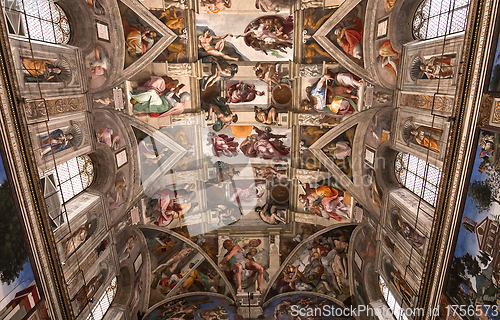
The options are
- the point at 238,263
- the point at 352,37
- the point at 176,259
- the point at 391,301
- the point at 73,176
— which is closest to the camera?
the point at 73,176

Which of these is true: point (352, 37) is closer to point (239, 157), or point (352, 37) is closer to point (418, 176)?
point (418, 176)

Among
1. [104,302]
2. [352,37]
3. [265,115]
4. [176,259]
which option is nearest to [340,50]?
[352,37]

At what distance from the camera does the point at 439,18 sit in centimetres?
806

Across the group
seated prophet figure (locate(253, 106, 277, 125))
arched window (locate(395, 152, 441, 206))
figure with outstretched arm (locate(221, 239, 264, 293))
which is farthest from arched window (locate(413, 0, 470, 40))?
figure with outstretched arm (locate(221, 239, 264, 293))

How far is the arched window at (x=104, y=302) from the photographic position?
10.2 m

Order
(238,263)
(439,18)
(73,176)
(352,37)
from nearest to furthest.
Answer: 1. (439,18)
2. (73,176)
3. (352,37)
4. (238,263)

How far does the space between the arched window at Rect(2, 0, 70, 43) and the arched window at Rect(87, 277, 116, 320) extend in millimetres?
7991

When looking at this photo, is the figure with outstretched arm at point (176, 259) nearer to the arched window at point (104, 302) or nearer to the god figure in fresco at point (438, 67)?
the arched window at point (104, 302)

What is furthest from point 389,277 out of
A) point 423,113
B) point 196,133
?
point 196,133

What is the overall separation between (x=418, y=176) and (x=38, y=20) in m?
11.1

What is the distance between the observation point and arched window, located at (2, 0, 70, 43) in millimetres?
6754

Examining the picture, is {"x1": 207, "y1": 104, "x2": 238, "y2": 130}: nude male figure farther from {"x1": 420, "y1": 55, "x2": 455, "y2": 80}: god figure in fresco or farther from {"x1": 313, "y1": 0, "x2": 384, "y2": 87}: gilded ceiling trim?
{"x1": 420, "y1": 55, "x2": 455, "y2": 80}: god figure in fresco

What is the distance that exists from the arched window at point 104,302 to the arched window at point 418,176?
10.5 metres

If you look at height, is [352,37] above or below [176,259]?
above
